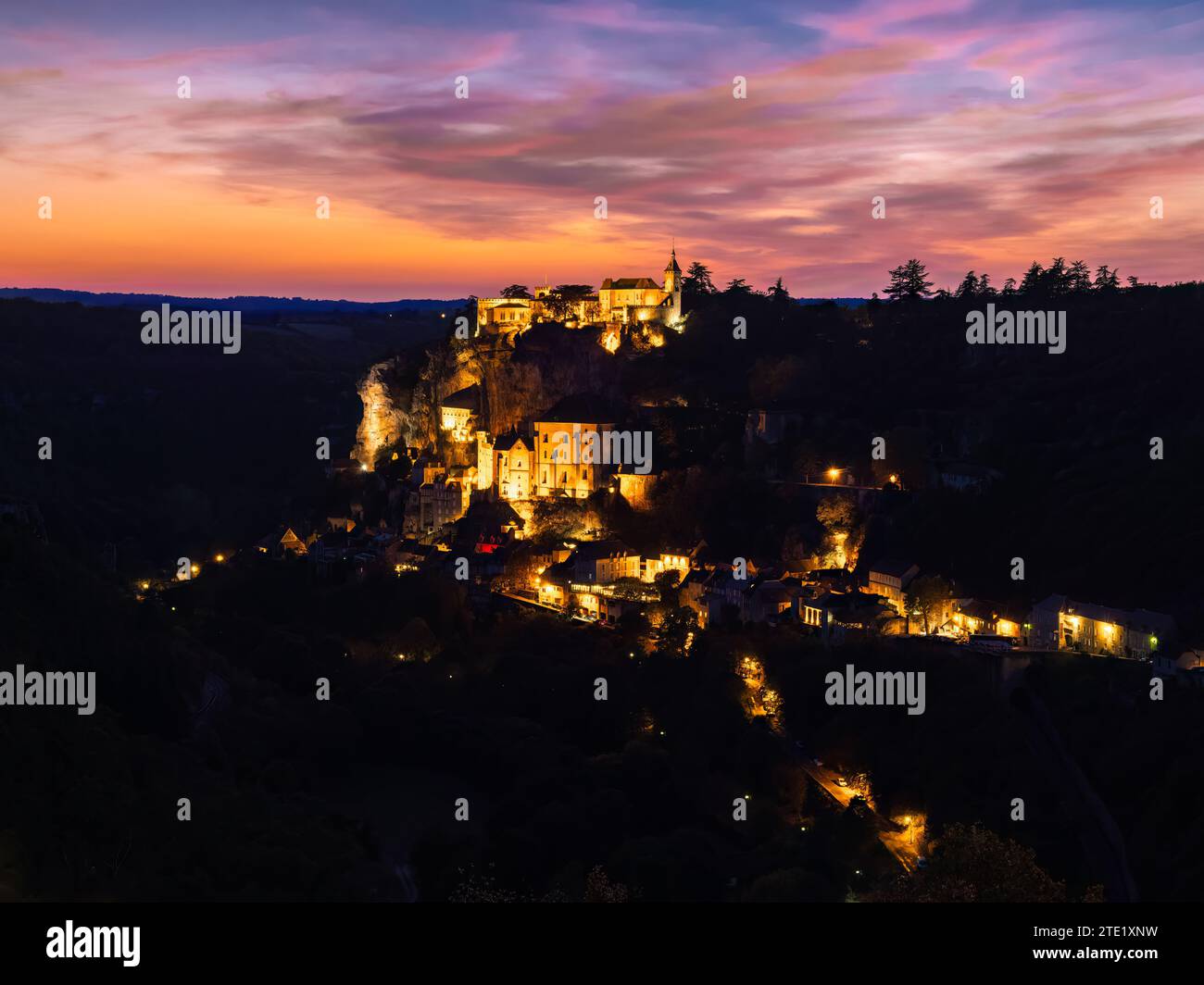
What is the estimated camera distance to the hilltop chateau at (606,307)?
3233 inches

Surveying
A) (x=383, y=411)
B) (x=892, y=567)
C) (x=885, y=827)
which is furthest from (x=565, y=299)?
(x=885, y=827)

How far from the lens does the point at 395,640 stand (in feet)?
200

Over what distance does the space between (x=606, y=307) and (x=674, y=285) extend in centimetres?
494

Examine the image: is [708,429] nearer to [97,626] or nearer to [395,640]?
[395,640]

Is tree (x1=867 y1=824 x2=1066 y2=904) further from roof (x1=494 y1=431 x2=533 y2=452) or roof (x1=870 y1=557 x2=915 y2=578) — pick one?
roof (x1=494 y1=431 x2=533 y2=452)

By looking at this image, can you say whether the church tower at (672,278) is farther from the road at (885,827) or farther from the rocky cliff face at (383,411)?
the road at (885,827)

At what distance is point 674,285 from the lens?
8412 centimetres

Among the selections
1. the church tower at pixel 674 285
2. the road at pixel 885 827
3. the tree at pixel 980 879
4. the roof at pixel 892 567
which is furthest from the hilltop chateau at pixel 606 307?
the tree at pixel 980 879

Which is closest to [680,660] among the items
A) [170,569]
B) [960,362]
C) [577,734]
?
[577,734]

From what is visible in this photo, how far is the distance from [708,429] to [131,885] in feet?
158

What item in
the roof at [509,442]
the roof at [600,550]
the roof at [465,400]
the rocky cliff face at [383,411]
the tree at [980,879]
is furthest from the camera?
the rocky cliff face at [383,411]

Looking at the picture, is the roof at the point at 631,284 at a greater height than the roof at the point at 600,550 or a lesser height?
greater

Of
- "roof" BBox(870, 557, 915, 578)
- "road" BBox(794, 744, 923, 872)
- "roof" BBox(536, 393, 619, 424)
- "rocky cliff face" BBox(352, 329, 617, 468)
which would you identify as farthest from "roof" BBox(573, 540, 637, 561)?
"road" BBox(794, 744, 923, 872)

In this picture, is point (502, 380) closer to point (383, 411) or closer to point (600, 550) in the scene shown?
point (383, 411)
